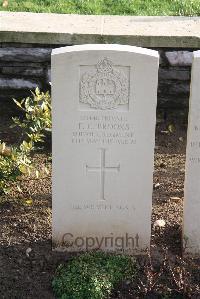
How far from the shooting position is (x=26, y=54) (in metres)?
5.48

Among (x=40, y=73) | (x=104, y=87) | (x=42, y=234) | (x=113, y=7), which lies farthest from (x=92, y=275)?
(x=113, y=7)

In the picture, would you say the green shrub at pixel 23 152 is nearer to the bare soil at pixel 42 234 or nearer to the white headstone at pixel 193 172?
the bare soil at pixel 42 234

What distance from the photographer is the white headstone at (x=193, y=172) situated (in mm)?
3875

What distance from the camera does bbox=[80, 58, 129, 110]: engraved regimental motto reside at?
3.88 metres

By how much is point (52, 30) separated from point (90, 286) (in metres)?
2.22

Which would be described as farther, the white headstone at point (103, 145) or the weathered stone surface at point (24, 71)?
the weathered stone surface at point (24, 71)

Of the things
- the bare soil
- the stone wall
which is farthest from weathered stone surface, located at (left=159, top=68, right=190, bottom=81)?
the bare soil

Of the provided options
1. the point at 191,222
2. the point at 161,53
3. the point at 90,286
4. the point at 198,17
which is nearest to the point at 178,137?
the point at 161,53

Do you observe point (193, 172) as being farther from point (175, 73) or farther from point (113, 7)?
point (113, 7)

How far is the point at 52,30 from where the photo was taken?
5418 millimetres

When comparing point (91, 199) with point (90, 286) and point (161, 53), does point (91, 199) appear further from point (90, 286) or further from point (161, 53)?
point (161, 53)

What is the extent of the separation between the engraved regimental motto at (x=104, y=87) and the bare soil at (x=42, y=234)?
0.95m

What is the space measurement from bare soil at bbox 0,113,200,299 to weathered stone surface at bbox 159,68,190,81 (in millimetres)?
591

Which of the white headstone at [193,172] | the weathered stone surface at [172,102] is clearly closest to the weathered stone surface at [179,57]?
the weathered stone surface at [172,102]
